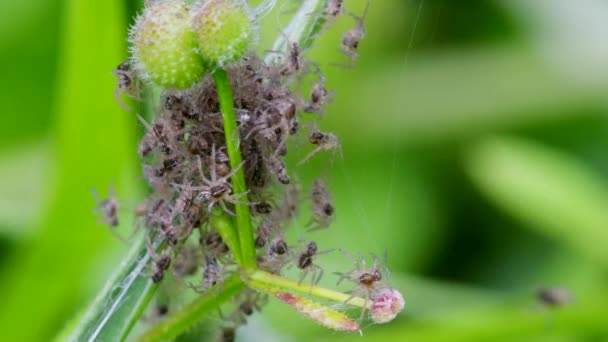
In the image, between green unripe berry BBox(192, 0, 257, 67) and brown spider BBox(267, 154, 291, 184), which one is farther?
brown spider BBox(267, 154, 291, 184)

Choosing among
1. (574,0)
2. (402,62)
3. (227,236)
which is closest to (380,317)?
(227,236)

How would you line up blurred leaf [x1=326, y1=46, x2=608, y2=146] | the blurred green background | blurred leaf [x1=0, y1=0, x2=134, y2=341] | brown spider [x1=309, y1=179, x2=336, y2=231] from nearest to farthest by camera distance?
brown spider [x1=309, y1=179, x2=336, y2=231], blurred leaf [x1=0, y1=0, x2=134, y2=341], the blurred green background, blurred leaf [x1=326, y1=46, x2=608, y2=146]

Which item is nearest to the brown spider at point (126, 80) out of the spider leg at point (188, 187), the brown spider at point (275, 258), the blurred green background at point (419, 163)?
the spider leg at point (188, 187)

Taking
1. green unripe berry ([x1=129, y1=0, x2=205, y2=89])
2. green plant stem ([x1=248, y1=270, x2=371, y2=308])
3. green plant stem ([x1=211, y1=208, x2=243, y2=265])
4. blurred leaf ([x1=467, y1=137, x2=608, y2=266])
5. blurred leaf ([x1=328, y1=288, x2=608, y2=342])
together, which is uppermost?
green unripe berry ([x1=129, y1=0, x2=205, y2=89])

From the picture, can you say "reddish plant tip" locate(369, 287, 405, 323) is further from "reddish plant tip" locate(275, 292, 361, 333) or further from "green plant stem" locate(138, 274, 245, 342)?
"green plant stem" locate(138, 274, 245, 342)

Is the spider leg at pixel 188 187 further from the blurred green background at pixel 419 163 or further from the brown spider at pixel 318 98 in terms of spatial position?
the blurred green background at pixel 419 163

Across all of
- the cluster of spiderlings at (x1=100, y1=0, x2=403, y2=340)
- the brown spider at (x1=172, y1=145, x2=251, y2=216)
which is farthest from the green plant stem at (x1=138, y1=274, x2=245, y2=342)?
the brown spider at (x1=172, y1=145, x2=251, y2=216)

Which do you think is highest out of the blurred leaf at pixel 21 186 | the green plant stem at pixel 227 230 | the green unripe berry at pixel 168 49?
the green unripe berry at pixel 168 49

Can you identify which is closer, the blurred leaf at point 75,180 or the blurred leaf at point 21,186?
the blurred leaf at point 75,180
